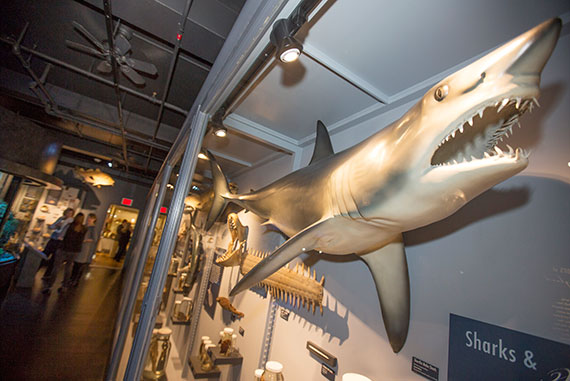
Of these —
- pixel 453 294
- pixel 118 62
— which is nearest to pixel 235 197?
pixel 453 294

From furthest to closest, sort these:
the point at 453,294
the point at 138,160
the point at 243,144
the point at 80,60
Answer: the point at 138,160, the point at 80,60, the point at 243,144, the point at 453,294

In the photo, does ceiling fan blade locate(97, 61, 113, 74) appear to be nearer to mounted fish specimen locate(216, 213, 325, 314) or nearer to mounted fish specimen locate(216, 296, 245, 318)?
mounted fish specimen locate(216, 213, 325, 314)

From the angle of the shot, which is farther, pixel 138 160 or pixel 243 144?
pixel 138 160

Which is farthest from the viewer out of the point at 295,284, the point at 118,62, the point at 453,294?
the point at 118,62

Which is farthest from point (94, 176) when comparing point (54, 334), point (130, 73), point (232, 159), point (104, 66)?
point (232, 159)

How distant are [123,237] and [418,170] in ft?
50.1

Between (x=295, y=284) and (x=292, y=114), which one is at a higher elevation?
(x=292, y=114)

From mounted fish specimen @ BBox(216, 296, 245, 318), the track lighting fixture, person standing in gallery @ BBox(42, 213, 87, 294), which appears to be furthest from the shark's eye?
person standing in gallery @ BBox(42, 213, 87, 294)

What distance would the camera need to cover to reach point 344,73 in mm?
1676

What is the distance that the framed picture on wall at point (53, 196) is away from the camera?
31.7 ft

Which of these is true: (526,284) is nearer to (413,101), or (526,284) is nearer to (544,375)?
(544,375)

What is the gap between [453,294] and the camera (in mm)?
1184

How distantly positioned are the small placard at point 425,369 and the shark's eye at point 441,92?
3.89 ft

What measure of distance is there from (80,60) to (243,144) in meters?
4.23
